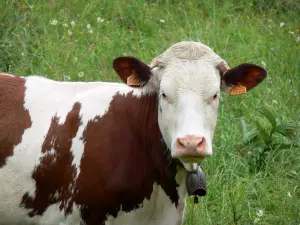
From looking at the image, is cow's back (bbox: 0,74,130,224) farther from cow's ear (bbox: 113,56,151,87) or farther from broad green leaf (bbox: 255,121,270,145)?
broad green leaf (bbox: 255,121,270,145)

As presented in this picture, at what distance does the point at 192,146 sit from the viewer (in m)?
3.94

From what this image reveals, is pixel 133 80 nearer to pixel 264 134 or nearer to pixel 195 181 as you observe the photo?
pixel 195 181

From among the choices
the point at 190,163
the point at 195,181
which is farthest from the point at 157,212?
the point at 190,163

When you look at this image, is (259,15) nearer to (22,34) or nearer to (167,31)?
(167,31)

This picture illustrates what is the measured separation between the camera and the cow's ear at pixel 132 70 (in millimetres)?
4457

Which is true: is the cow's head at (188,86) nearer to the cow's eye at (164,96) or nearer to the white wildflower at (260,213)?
the cow's eye at (164,96)

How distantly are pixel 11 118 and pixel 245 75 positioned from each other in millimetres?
1557

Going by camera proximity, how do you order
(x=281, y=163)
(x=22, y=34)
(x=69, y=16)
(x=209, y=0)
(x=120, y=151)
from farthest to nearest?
1. (x=209, y=0)
2. (x=69, y=16)
3. (x=22, y=34)
4. (x=281, y=163)
5. (x=120, y=151)

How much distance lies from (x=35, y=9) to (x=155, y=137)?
168 inches

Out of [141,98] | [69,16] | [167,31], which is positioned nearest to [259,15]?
[167,31]

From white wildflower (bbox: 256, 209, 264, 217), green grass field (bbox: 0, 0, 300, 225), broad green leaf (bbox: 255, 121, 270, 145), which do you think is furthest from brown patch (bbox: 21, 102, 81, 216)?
broad green leaf (bbox: 255, 121, 270, 145)

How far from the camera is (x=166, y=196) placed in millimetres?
4602

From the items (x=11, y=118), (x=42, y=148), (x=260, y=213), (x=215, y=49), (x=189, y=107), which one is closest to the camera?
(x=189, y=107)

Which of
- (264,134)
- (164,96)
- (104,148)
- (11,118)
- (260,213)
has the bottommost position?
(260,213)
